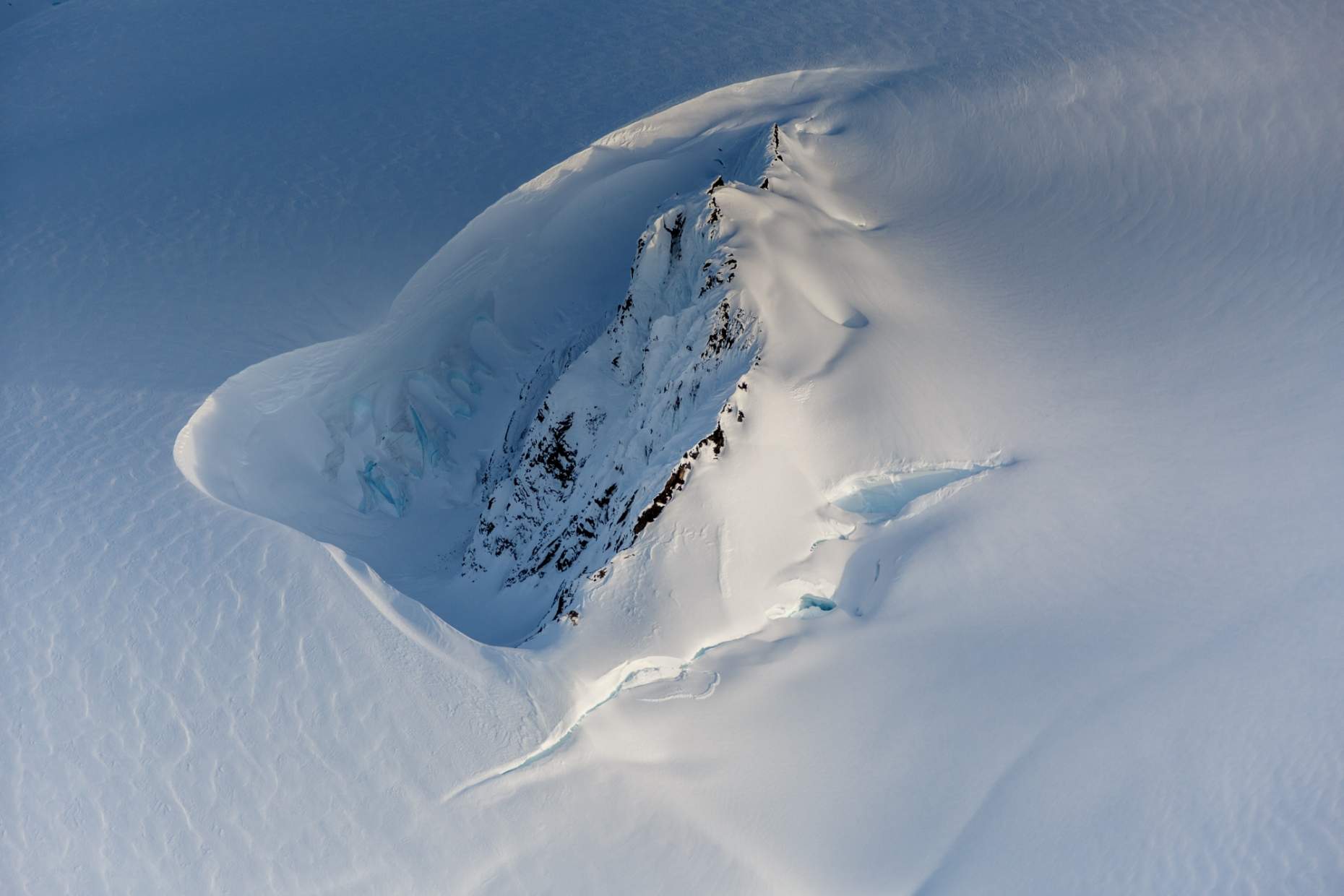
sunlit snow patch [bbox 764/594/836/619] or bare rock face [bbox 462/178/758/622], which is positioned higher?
bare rock face [bbox 462/178/758/622]

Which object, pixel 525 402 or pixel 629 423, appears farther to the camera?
pixel 525 402

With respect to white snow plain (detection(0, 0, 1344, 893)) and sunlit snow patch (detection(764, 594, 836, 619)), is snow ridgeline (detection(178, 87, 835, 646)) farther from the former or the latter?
sunlit snow patch (detection(764, 594, 836, 619))

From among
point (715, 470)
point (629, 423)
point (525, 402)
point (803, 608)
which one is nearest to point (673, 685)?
point (803, 608)

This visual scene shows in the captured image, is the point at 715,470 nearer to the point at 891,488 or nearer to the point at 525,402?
the point at 891,488

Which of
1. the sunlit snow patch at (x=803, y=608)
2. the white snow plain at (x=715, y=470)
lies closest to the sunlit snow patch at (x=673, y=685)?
the white snow plain at (x=715, y=470)

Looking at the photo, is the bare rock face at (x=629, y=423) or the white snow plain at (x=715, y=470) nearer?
the white snow plain at (x=715, y=470)

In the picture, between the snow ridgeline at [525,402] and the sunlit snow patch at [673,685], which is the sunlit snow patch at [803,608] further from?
the snow ridgeline at [525,402]

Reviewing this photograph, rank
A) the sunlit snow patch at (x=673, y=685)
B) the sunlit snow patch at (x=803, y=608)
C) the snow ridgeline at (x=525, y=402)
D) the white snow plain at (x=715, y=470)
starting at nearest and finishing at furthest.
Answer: the white snow plain at (x=715, y=470), the sunlit snow patch at (x=673, y=685), the sunlit snow patch at (x=803, y=608), the snow ridgeline at (x=525, y=402)

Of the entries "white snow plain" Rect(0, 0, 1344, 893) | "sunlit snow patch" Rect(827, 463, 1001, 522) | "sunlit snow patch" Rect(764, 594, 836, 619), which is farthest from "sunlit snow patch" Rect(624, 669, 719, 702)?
"sunlit snow patch" Rect(827, 463, 1001, 522)
